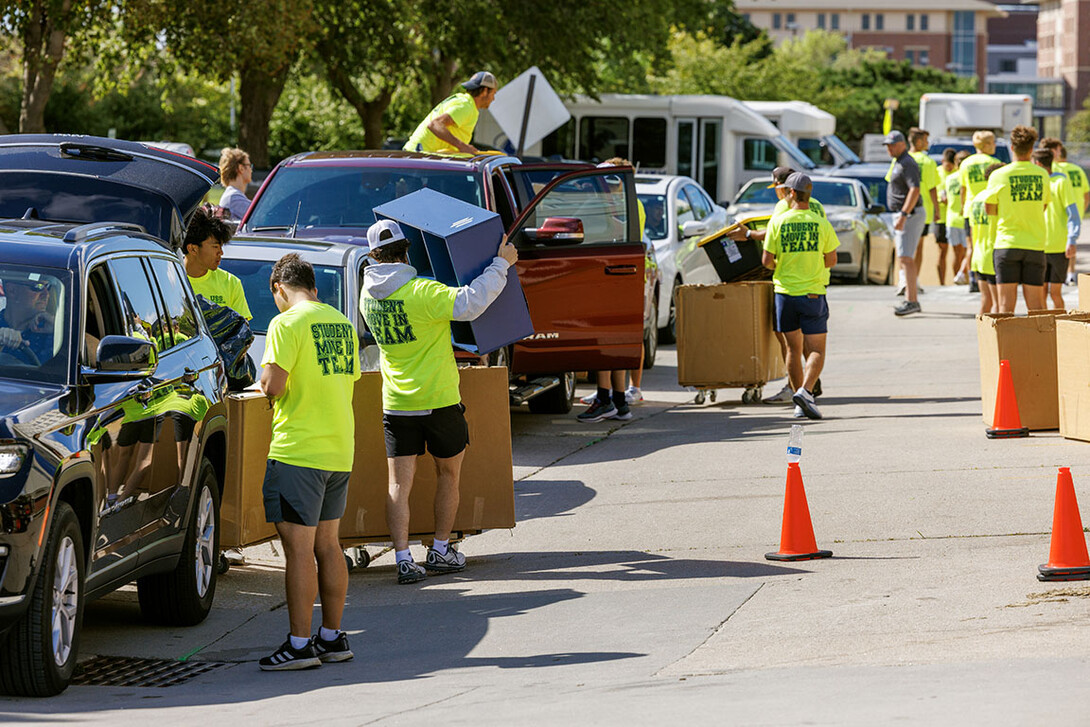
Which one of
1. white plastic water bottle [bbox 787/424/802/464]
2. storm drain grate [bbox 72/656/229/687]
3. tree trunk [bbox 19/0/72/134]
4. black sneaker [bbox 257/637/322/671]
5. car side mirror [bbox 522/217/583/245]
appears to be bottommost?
storm drain grate [bbox 72/656/229/687]

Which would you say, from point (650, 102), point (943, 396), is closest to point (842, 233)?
point (650, 102)

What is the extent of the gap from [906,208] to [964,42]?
5304 inches

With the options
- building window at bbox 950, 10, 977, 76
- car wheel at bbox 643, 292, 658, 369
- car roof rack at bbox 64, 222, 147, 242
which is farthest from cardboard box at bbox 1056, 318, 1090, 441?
building window at bbox 950, 10, 977, 76

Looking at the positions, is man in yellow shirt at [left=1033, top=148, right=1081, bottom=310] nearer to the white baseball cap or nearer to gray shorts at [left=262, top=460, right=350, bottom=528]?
the white baseball cap

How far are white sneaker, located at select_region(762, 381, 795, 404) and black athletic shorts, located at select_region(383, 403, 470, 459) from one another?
6754 millimetres

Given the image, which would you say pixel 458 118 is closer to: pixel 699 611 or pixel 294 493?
pixel 699 611

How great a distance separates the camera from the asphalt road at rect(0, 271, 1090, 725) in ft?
20.0

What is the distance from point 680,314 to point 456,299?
6343 millimetres

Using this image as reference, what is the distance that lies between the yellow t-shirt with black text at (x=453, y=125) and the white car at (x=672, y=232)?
359 cm

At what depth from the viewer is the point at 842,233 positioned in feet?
85.2

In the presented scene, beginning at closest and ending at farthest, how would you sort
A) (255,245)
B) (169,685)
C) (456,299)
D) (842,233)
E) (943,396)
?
(169,685) → (456,299) → (255,245) → (943,396) → (842,233)

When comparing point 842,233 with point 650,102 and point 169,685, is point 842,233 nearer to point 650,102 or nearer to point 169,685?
point 650,102

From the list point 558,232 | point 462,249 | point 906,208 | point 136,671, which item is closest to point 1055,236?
A: point 558,232

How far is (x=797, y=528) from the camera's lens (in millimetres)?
8828
